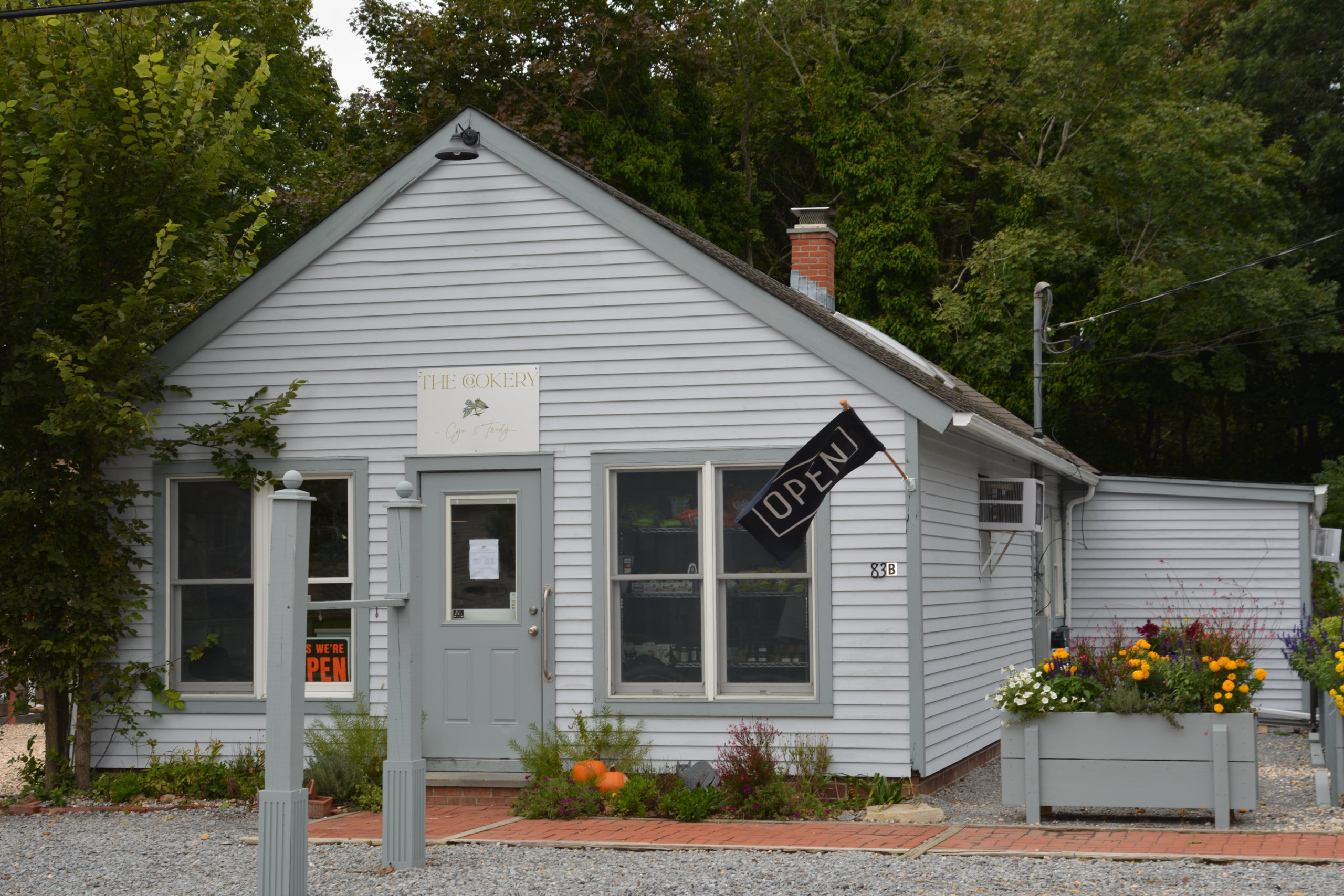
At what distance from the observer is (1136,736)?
8.32 meters

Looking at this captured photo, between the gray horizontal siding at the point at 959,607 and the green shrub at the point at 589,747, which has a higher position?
the gray horizontal siding at the point at 959,607

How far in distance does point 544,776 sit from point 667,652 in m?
1.24

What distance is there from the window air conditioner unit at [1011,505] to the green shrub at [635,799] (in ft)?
13.5

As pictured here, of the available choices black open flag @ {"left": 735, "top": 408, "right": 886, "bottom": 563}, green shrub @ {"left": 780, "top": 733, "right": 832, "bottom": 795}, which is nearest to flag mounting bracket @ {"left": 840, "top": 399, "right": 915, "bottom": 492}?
black open flag @ {"left": 735, "top": 408, "right": 886, "bottom": 563}

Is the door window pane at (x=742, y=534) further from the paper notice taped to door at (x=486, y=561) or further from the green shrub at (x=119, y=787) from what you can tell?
the green shrub at (x=119, y=787)

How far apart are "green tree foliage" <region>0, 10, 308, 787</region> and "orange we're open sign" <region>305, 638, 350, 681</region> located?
3.86ft

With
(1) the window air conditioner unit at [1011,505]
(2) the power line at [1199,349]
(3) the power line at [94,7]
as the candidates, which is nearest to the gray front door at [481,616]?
(3) the power line at [94,7]

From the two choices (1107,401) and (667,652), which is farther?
(1107,401)

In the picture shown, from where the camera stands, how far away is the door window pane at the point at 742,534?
9.61 meters

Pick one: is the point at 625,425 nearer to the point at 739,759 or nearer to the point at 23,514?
the point at 739,759

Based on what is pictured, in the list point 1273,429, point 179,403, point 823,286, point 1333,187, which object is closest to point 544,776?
point 179,403

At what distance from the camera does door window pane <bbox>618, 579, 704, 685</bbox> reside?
9.68 meters

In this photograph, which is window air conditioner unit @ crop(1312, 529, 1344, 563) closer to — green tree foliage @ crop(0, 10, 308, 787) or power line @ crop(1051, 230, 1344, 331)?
power line @ crop(1051, 230, 1344, 331)

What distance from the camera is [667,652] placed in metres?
9.72
